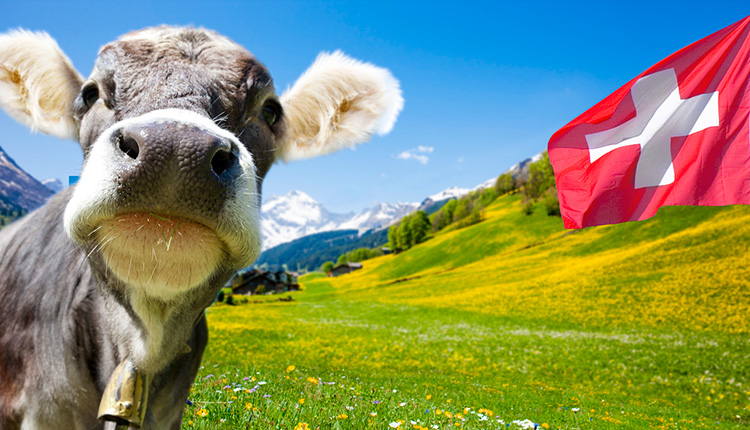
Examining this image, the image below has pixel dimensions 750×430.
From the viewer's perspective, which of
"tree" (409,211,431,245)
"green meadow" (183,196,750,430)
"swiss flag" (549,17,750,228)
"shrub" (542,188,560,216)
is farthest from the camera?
"tree" (409,211,431,245)

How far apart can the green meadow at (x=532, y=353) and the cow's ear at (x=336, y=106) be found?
9.55 ft

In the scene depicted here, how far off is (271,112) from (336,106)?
0.89 meters

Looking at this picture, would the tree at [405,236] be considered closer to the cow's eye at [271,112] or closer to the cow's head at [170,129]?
the cow's head at [170,129]

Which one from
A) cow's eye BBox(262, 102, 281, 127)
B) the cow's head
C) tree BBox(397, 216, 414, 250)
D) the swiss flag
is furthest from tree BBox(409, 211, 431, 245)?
cow's eye BBox(262, 102, 281, 127)

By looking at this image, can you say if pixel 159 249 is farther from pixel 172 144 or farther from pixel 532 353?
pixel 532 353

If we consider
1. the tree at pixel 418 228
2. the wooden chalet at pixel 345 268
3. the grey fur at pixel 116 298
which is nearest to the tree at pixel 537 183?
the tree at pixel 418 228

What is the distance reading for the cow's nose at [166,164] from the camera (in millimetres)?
1733

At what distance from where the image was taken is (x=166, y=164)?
5.69 ft

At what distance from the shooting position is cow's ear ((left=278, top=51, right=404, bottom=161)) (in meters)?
3.77

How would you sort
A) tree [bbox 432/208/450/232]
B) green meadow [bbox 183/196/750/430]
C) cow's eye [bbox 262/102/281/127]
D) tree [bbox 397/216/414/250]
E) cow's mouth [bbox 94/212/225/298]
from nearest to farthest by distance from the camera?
cow's mouth [bbox 94/212/225/298] → cow's eye [bbox 262/102/281/127] → green meadow [bbox 183/196/750/430] → tree [bbox 397/216/414/250] → tree [bbox 432/208/450/232]

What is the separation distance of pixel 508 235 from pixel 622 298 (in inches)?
1898

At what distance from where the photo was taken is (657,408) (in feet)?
37.8

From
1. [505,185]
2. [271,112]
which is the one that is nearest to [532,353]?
[271,112]

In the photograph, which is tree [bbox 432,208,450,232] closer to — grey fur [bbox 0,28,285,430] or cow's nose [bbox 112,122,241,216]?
grey fur [bbox 0,28,285,430]
